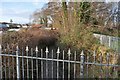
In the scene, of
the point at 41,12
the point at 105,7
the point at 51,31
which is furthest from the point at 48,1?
the point at 105,7

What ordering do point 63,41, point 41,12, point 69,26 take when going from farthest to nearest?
point 41,12 → point 69,26 → point 63,41

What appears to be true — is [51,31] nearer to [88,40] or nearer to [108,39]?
[88,40]

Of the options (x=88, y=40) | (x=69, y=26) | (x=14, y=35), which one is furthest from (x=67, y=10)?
(x=14, y=35)

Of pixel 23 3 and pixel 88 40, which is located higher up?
pixel 23 3

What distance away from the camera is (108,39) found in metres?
9.55

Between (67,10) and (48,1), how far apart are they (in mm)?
1225

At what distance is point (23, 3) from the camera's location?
10719mm

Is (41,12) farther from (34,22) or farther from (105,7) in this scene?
(105,7)

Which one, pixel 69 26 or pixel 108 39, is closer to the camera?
pixel 108 39

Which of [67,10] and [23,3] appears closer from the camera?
[23,3]

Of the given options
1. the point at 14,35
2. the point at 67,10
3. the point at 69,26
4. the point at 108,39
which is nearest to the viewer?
the point at 14,35

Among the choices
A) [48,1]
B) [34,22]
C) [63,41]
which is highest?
[48,1]

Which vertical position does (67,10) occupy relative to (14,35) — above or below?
above

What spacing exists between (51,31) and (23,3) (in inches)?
69.7
